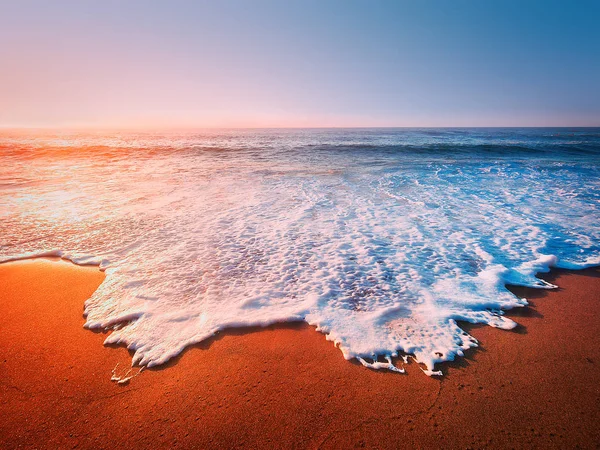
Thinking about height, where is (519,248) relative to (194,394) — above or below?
above

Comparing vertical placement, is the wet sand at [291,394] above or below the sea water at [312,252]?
below

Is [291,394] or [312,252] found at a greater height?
[312,252]

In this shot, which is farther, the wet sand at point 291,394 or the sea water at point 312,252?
the sea water at point 312,252

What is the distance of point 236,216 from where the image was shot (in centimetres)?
664

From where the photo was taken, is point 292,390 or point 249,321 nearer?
point 292,390

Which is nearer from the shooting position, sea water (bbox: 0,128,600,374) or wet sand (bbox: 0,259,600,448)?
wet sand (bbox: 0,259,600,448)

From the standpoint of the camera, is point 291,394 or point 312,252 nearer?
point 291,394

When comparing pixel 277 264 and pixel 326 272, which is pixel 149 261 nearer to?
pixel 277 264

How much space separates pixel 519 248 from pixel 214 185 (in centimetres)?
906

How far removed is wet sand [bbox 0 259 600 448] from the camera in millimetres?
2059

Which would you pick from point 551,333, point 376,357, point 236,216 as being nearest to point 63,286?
point 236,216

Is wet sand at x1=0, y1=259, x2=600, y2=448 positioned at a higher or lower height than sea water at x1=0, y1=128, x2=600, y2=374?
lower

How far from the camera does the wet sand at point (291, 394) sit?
2.06 metres

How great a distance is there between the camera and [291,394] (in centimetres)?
238
